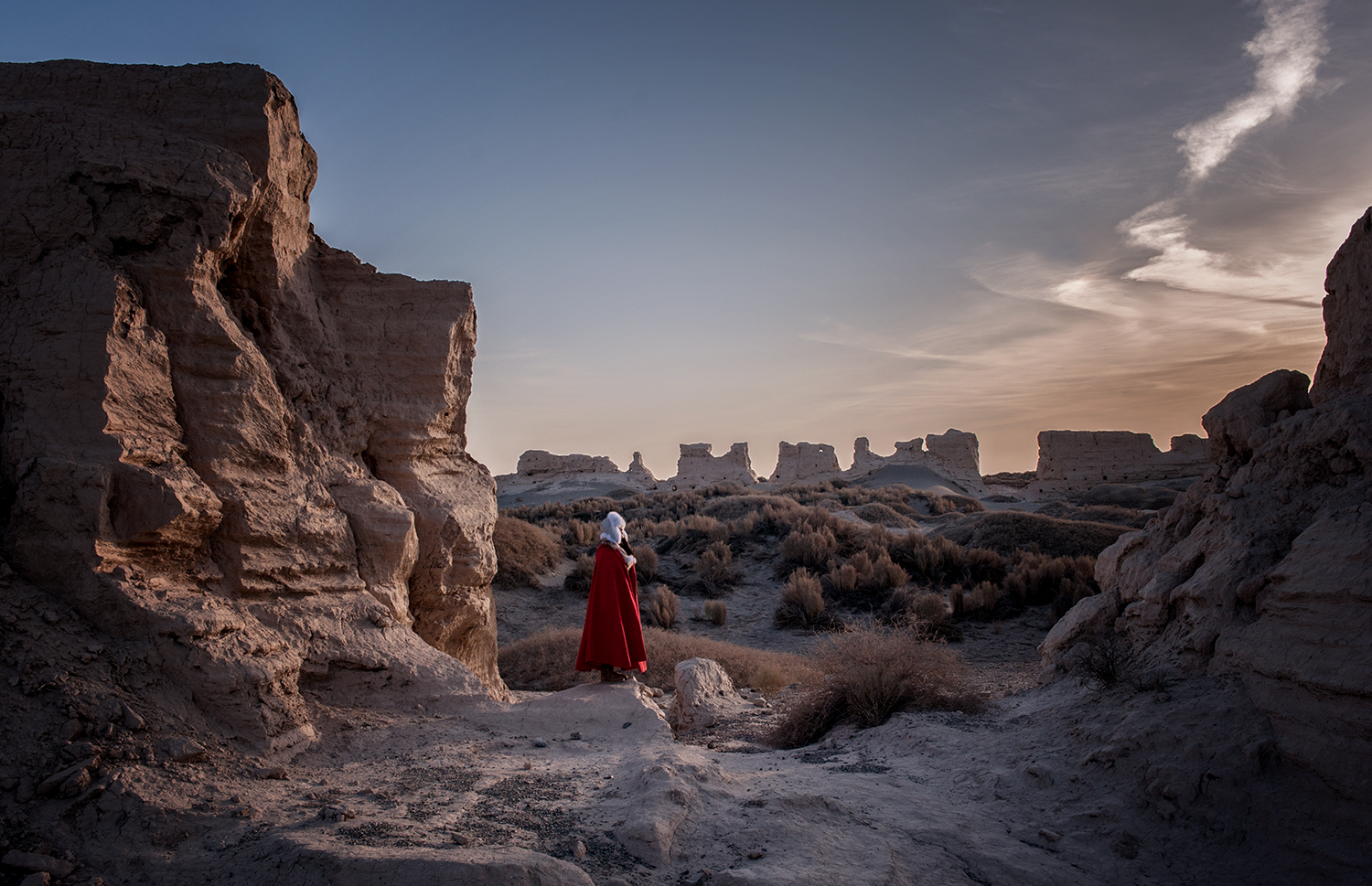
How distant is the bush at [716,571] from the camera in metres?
14.8

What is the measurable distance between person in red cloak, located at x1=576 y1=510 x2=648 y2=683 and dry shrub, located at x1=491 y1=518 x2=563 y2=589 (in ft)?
28.2

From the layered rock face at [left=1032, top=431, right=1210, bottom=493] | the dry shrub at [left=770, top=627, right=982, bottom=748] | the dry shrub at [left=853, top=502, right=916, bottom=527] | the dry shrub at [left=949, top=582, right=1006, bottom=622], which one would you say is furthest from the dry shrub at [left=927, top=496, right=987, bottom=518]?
the dry shrub at [left=770, top=627, right=982, bottom=748]

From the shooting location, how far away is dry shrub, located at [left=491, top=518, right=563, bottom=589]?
14594 mm

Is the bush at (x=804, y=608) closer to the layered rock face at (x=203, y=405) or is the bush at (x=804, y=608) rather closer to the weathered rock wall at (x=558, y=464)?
the layered rock face at (x=203, y=405)

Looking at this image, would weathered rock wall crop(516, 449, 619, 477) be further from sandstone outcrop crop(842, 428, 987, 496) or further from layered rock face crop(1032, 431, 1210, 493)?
layered rock face crop(1032, 431, 1210, 493)

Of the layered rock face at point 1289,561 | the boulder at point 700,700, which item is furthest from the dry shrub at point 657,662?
the layered rock face at point 1289,561

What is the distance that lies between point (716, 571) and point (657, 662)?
19.7ft

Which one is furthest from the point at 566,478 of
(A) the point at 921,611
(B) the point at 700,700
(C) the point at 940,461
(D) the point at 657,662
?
(B) the point at 700,700

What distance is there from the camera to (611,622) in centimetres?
562

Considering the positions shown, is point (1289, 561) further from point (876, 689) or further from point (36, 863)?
point (36, 863)

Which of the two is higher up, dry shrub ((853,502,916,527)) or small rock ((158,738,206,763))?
small rock ((158,738,206,763))

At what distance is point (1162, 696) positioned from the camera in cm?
395

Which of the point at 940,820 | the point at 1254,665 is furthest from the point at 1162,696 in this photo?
the point at 940,820

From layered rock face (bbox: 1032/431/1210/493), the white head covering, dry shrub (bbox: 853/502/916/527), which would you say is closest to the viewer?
the white head covering
